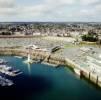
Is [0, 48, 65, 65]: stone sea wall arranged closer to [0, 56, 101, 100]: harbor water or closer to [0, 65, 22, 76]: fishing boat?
[0, 56, 101, 100]: harbor water

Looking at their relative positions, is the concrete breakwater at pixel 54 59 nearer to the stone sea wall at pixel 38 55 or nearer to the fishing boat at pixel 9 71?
the stone sea wall at pixel 38 55

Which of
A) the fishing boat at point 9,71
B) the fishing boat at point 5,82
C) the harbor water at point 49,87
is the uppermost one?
the fishing boat at point 5,82

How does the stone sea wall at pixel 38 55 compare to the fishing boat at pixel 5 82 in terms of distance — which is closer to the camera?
the fishing boat at pixel 5 82

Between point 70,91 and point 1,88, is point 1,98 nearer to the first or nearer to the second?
point 1,88

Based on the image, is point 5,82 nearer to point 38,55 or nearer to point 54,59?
point 54,59

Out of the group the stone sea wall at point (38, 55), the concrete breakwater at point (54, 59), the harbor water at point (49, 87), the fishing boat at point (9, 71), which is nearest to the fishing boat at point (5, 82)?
the harbor water at point (49, 87)

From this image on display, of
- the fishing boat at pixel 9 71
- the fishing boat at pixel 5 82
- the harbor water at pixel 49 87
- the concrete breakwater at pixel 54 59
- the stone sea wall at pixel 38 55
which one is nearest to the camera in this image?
the harbor water at pixel 49 87

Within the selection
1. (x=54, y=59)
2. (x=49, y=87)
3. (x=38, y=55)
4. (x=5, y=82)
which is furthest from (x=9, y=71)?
(x=38, y=55)

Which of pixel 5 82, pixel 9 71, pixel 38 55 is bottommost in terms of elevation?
pixel 38 55

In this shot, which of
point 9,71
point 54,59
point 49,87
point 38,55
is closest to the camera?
point 49,87
